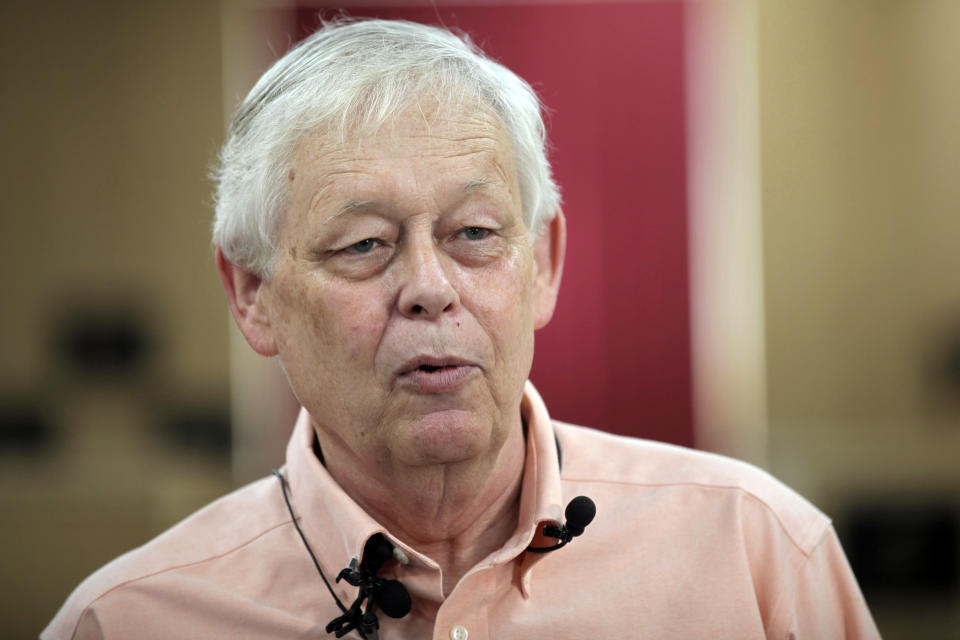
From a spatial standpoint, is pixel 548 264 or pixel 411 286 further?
pixel 548 264

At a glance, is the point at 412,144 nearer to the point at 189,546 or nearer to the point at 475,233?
the point at 475,233

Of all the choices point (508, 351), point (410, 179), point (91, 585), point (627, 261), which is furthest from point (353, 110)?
point (627, 261)

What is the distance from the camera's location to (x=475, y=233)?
1418 mm

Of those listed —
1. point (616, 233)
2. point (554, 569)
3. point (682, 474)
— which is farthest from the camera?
point (616, 233)

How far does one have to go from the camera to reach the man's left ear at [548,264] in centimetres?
159

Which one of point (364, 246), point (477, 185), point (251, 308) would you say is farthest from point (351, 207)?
point (251, 308)

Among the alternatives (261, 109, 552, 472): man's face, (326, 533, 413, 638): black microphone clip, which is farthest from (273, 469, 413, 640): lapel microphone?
(261, 109, 552, 472): man's face

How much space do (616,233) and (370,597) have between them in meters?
2.56

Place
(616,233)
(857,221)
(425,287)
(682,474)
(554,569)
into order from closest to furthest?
1. (425,287)
2. (554,569)
3. (682,474)
4. (857,221)
5. (616,233)

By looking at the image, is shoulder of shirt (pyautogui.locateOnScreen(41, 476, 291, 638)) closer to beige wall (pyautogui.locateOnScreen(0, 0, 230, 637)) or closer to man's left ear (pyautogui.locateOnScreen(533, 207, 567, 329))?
man's left ear (pyautogui.locateOnScreen(533, 207, 567, 329))

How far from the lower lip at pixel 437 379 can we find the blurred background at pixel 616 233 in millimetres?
2400

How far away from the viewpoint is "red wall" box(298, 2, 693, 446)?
3727mm

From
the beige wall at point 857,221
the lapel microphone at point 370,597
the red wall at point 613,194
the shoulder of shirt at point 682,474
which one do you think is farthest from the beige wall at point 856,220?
the lapel microphone at point 370,597

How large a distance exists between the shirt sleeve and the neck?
16.0 inches
